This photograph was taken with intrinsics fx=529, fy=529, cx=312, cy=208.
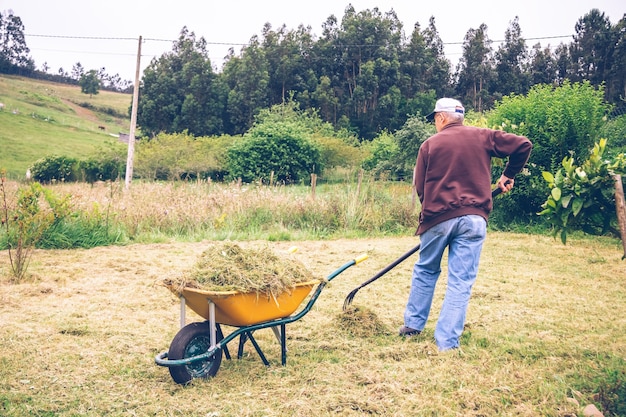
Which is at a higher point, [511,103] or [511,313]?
[511,103]

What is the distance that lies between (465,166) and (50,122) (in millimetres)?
46154

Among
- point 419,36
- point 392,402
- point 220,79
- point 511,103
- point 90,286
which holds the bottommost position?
point 90,286

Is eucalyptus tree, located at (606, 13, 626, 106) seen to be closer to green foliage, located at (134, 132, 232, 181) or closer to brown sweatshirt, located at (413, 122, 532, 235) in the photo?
green foliage, located at (134, 132, 232, 181)

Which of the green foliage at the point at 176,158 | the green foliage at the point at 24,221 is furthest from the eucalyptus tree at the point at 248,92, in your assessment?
the green foliage at the point at 24,221

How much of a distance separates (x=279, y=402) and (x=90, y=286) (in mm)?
3661

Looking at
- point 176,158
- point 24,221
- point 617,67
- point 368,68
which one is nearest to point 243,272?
point 24,221

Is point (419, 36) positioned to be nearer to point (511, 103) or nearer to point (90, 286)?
point (511, 103)

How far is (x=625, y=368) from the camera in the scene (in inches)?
128

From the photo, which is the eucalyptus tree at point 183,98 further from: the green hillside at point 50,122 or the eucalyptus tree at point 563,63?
the eucalyptus tree at point 563,63

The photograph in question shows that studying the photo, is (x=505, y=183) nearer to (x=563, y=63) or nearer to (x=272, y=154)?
(x=272, y=154)

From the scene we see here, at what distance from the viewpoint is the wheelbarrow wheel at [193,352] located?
306 cm

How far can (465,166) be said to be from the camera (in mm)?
3592

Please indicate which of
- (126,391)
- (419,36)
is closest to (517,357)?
(126,391)

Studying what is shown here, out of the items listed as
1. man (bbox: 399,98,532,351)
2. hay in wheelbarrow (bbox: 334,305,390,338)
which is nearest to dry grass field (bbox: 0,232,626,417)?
hay in wheelbarrow (bbox: 334,305,390,338)
